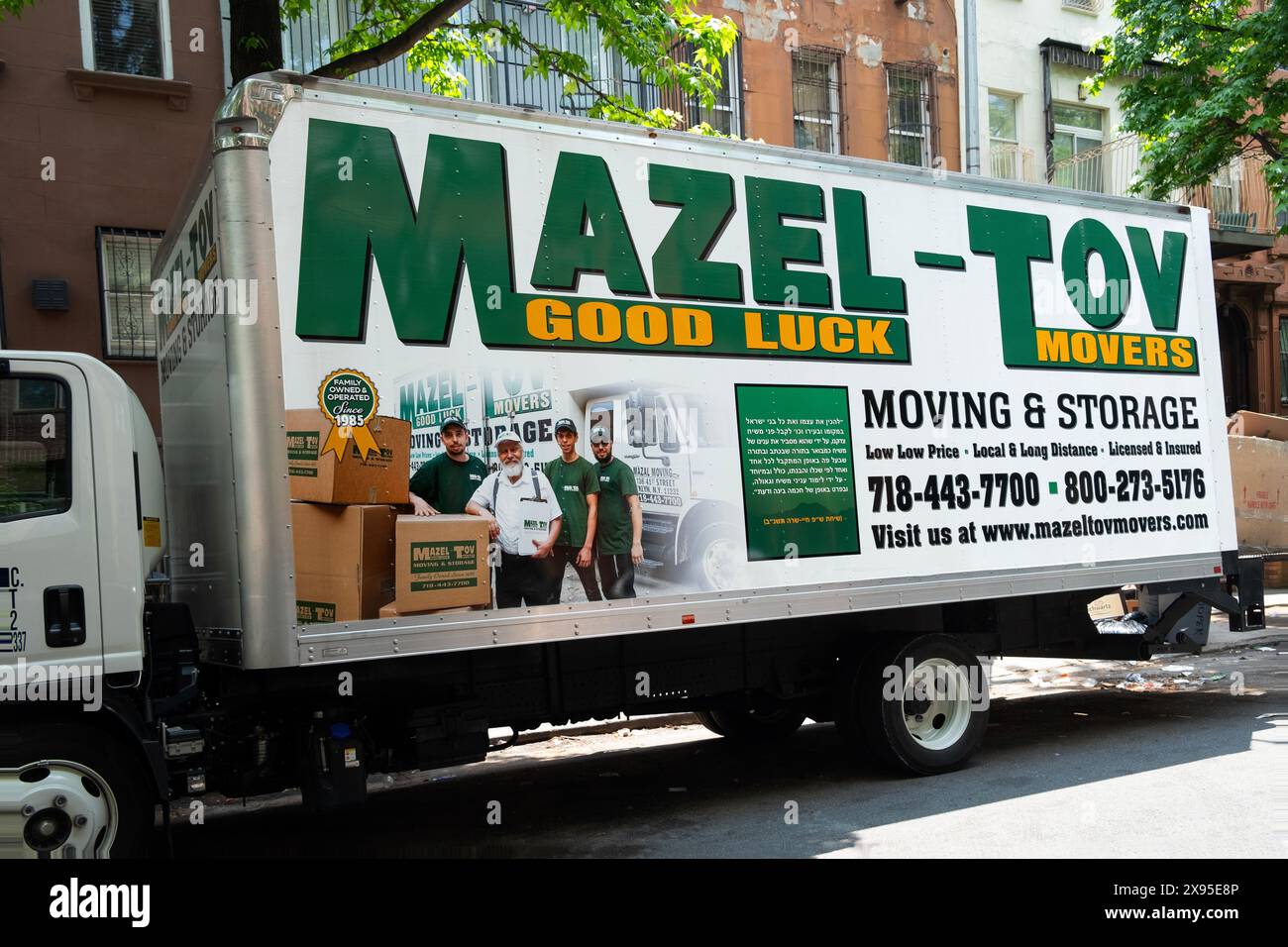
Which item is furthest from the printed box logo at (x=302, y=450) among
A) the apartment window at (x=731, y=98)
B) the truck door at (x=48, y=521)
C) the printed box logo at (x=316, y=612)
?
the apartment window at (x=731, y=98)

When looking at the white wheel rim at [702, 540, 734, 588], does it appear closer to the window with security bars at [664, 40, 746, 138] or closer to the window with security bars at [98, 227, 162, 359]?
the window with security bars at [98, 227, 162, 359]

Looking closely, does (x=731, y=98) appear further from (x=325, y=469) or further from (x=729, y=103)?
(x=325, y=469)

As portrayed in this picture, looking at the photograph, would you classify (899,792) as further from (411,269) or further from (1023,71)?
(1023,71)

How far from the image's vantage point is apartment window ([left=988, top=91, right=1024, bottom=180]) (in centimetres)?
2042

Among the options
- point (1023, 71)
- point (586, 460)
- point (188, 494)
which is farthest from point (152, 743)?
point (1023, 71)

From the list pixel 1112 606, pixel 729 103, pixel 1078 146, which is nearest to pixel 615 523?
pixel 1112 606

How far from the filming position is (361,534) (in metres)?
5.39

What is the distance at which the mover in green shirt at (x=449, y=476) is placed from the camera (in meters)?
5.66

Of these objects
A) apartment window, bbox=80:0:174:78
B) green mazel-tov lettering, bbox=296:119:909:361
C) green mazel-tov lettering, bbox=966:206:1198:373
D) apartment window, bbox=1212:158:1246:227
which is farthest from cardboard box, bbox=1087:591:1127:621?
apartment window, bbox=1212:158:1246:227

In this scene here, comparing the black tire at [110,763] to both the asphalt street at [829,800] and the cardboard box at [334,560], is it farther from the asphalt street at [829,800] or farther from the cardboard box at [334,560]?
the asphalt street at [829,800]

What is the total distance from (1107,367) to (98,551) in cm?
647

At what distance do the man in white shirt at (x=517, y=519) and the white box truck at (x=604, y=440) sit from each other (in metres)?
0.06

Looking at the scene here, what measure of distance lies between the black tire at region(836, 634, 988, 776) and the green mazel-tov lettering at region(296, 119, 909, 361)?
6.17ft

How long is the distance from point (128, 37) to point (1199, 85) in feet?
45.0
